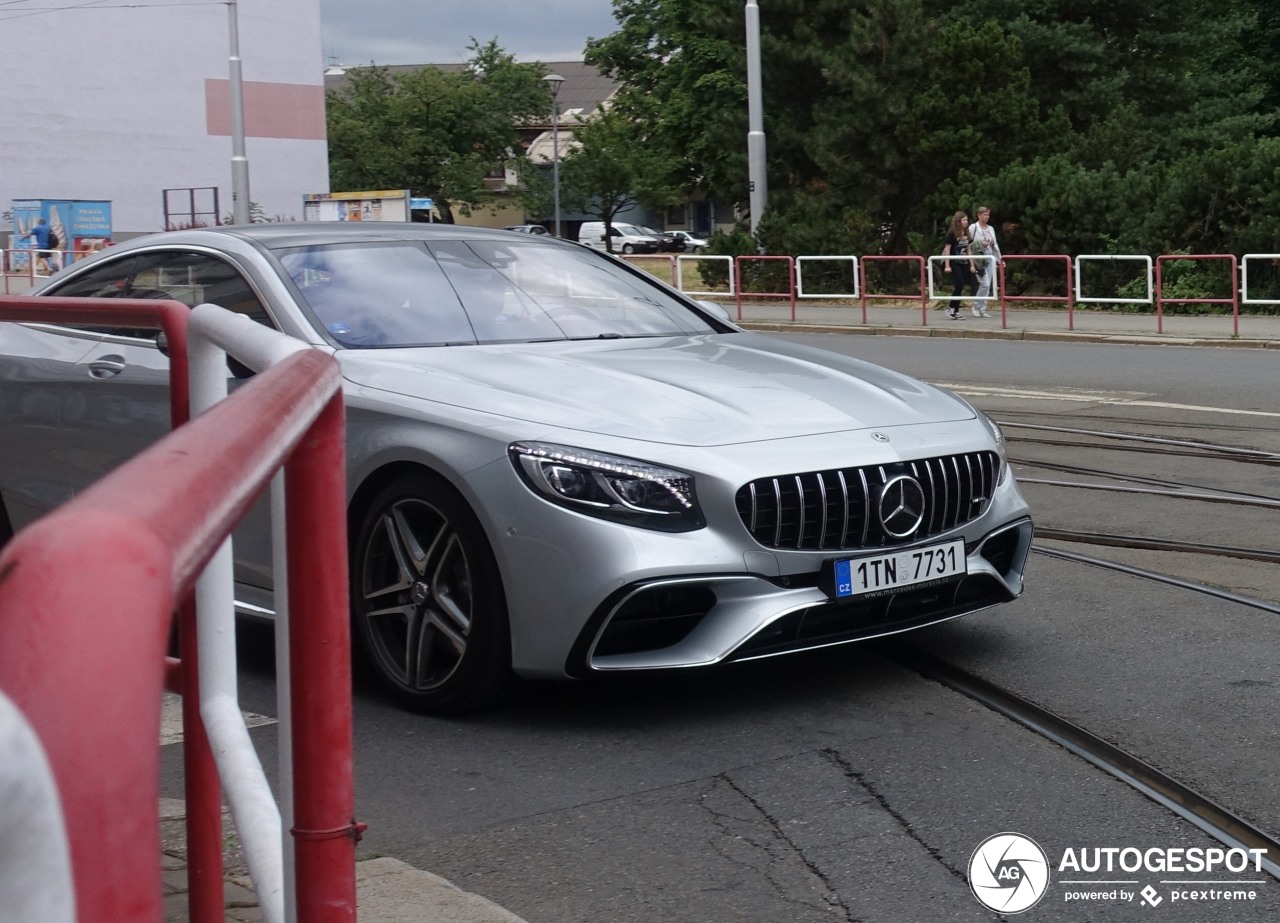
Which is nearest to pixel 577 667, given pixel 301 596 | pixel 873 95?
pixel 301 596

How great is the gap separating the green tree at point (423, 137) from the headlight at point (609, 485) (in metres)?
77.0

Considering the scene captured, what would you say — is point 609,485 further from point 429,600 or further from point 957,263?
point 957,263

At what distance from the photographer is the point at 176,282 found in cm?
615

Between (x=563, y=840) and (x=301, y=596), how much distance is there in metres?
2.20

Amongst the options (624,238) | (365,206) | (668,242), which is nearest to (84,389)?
(365,206)

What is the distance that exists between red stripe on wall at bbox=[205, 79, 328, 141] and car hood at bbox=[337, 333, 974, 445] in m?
57.4

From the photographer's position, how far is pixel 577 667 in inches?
187

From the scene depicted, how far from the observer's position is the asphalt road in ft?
12.0

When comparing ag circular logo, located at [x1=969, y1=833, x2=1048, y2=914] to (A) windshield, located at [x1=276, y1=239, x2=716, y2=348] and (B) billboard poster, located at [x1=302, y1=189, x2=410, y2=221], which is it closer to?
(A) windshield, located at [x1=276, y1=239, x2=716, y2=348]

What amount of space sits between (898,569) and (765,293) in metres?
23.8

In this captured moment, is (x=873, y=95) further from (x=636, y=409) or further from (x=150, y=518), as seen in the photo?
(x=150, y=518)

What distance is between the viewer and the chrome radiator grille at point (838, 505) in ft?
16.0

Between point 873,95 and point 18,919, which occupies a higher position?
point 873,95

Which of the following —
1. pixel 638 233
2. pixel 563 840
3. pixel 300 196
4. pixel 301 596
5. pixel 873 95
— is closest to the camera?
pixel 301 596
